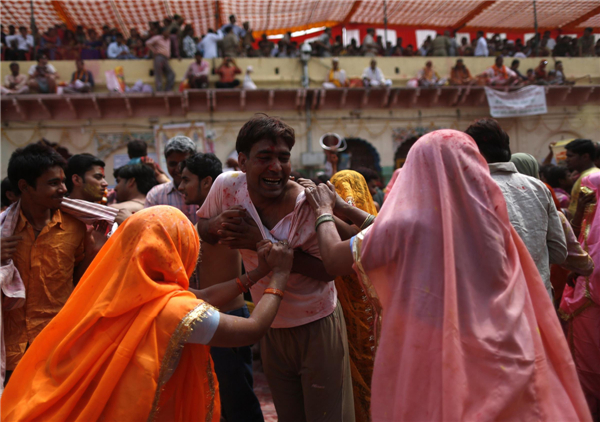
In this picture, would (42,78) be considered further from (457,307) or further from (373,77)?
(457,307)

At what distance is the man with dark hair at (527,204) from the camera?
2.41 m

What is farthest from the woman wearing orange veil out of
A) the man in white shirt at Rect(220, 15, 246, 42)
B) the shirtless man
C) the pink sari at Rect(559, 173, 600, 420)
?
the man in white shirt at Rect(220, 15, 246, 42)

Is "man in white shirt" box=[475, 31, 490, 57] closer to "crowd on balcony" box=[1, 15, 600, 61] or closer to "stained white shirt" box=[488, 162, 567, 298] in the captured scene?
"crowd on balcony" box=[1, 15, 600, 61]

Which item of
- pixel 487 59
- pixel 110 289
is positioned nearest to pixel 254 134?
pixel 110 289

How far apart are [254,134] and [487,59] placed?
17021 millimetres

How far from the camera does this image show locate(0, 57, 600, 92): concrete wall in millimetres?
14594

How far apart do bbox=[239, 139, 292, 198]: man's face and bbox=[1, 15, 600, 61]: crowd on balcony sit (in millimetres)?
13990

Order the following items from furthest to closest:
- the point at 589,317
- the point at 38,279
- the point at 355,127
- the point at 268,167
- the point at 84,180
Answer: the point at 355,127, the point at 84,180, the point at 589,317, the point at 38,279, the point at 268,167

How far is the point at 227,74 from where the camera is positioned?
579 inches

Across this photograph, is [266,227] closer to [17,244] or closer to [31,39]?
[17,244]

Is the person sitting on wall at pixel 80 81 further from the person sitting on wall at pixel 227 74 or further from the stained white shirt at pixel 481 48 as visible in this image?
the stained white shirt at pixel 481 48

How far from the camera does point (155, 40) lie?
14.4m

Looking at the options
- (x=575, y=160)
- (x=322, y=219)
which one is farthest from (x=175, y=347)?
(x=575, y=160)

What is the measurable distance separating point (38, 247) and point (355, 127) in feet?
46.3
